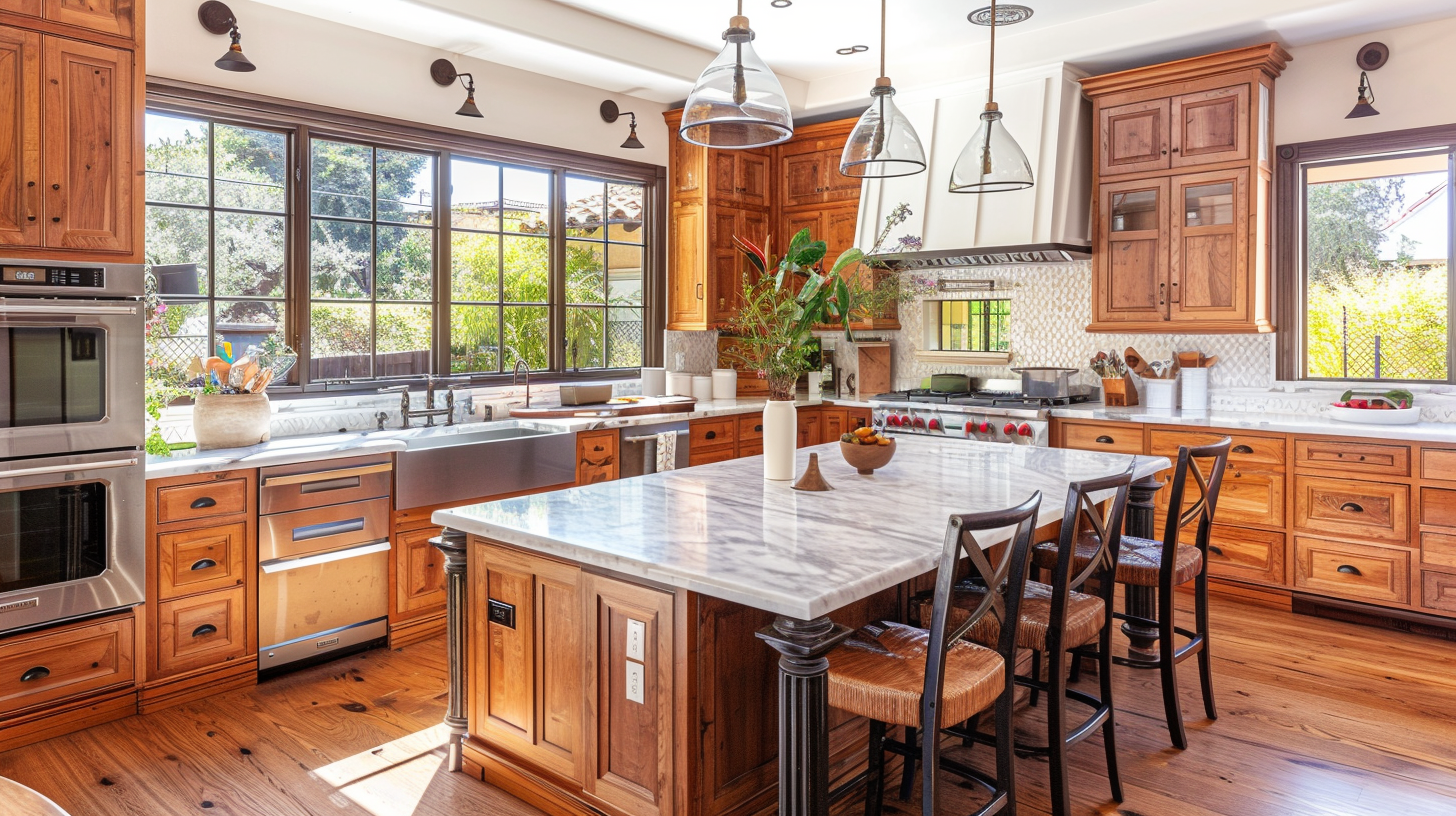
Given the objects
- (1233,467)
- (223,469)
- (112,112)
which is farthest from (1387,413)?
(112,112)

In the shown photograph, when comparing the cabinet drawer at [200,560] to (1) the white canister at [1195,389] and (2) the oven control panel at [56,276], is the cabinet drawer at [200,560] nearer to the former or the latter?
(2) the oven control panel at [56,276]

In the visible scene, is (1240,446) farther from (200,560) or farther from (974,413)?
(200,560)

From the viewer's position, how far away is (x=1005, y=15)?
5141 millimetres

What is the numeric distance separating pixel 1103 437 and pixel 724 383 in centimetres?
263

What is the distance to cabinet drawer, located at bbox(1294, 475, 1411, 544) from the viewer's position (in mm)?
4344

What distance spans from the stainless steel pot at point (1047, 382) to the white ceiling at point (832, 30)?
1857mm

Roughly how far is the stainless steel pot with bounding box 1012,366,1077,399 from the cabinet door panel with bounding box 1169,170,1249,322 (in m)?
0.72

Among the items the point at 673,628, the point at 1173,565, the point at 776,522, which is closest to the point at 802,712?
the point at 673,628

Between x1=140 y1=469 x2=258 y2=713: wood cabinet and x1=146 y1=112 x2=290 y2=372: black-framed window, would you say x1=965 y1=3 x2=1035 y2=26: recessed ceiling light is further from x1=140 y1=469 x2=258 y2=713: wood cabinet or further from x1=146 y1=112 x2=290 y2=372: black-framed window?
x1=140 y1=469 x2=258 y2=713: wood cabinet

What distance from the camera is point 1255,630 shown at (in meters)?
4.40

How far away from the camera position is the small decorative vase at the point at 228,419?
12.6ft

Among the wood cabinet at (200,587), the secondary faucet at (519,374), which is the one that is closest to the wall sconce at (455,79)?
the secondary faucet at (519,374)

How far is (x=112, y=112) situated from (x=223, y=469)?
1379 millimetres

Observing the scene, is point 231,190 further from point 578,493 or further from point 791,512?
point 791,512
